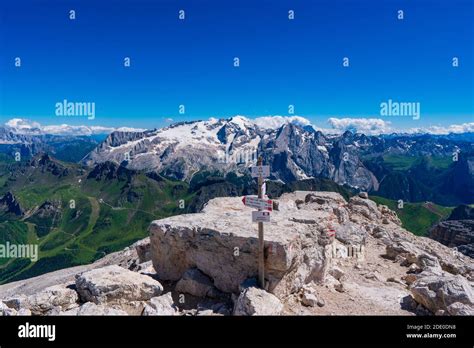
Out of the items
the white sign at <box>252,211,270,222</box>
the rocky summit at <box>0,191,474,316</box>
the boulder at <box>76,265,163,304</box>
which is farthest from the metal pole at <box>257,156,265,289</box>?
the boulder at <box>76,265,163,304</box>

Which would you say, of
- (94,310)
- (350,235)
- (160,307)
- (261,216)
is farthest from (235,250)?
(350,235)

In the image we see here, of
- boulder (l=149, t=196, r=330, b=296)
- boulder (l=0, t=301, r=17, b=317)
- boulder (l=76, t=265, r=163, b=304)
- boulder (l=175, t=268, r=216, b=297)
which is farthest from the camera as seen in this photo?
boulder (l=175, t=268, r=216, b=297)

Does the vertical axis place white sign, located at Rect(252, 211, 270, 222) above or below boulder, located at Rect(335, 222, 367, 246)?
above

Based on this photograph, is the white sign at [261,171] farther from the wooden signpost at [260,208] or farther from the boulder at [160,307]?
the boulder at [160,307]

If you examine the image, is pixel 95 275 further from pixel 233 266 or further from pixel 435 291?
pixel 435 291

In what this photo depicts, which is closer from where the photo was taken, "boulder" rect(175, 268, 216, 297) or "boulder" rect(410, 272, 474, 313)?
"boulder" rect(410, 272, 474, 313)

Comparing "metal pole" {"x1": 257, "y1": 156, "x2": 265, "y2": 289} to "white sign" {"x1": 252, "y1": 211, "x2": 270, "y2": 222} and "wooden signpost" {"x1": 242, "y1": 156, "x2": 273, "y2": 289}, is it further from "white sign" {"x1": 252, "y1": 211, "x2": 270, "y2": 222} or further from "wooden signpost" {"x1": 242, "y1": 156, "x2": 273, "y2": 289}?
"white sign" {"x1": 252, "y1": 211, "x2": 270, "y2": 222}

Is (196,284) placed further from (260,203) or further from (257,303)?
(260,203)
